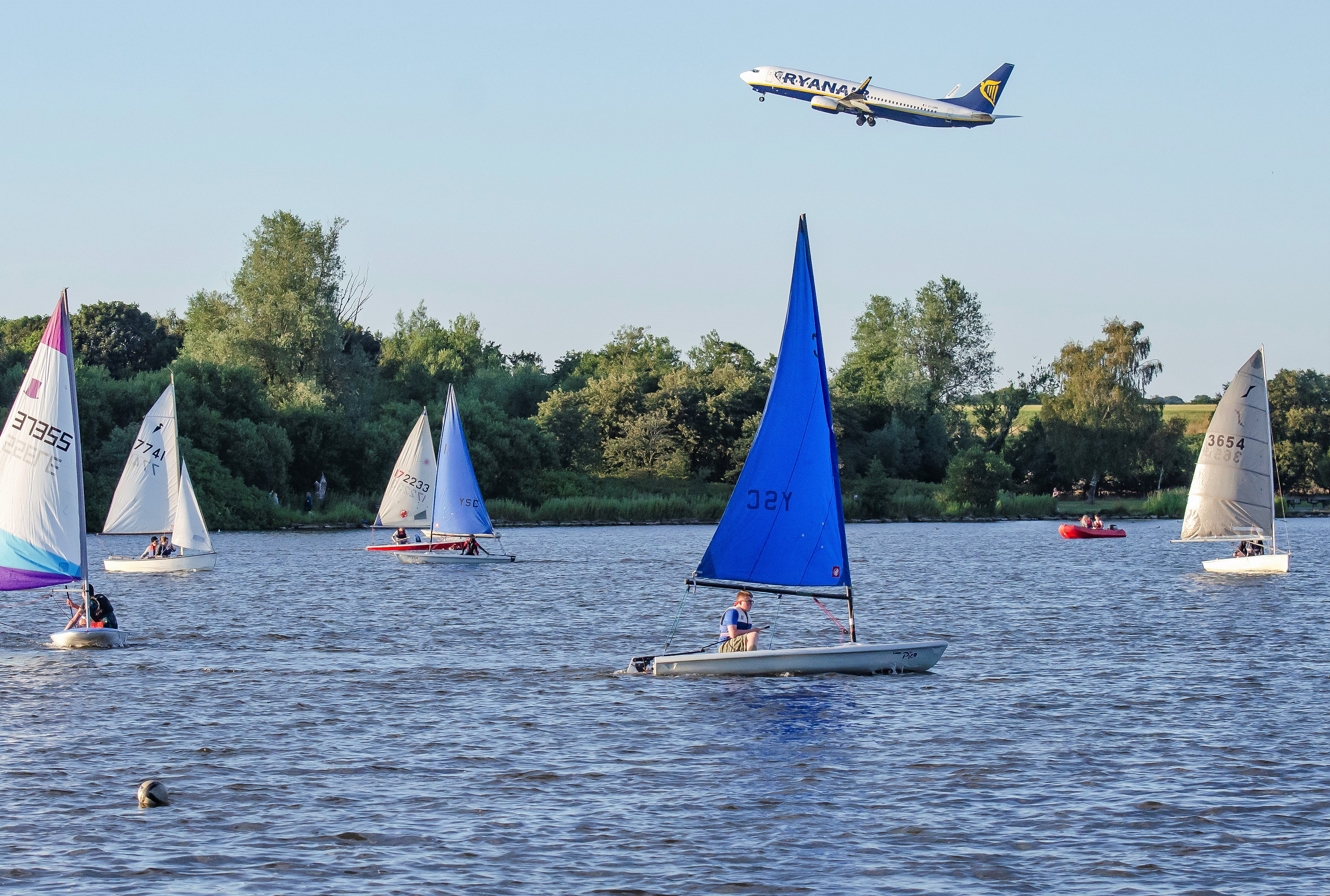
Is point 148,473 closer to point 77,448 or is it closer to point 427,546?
point 427,546

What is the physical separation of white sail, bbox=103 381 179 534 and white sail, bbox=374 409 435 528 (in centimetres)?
1340

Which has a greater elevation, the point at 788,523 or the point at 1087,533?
the point at 788,523

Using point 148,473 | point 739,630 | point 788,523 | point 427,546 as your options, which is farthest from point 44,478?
point 427,546

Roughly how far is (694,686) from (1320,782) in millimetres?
12016

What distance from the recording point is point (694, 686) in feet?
92.4

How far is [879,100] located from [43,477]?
77239 millimetres

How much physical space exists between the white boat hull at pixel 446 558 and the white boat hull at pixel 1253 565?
31.4 m

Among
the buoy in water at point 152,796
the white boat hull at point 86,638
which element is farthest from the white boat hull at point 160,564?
the buoy in water at point 152,796

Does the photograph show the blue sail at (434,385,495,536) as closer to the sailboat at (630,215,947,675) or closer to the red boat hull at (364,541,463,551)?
the red boat hull at (364,541,463,551)

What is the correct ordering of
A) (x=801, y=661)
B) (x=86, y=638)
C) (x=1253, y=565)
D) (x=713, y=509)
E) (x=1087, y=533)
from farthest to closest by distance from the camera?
(x=713, y=509), (x=1087, y=533), (x=1253, y=565), (x=86, y=638), (x=801, y=661)

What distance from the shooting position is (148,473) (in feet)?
173

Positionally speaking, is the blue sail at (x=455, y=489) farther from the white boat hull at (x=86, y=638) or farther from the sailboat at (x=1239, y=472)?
the sailboat at (x=1239, y=472)

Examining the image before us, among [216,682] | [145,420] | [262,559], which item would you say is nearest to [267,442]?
[262,559]

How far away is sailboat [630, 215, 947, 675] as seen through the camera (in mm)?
26938
